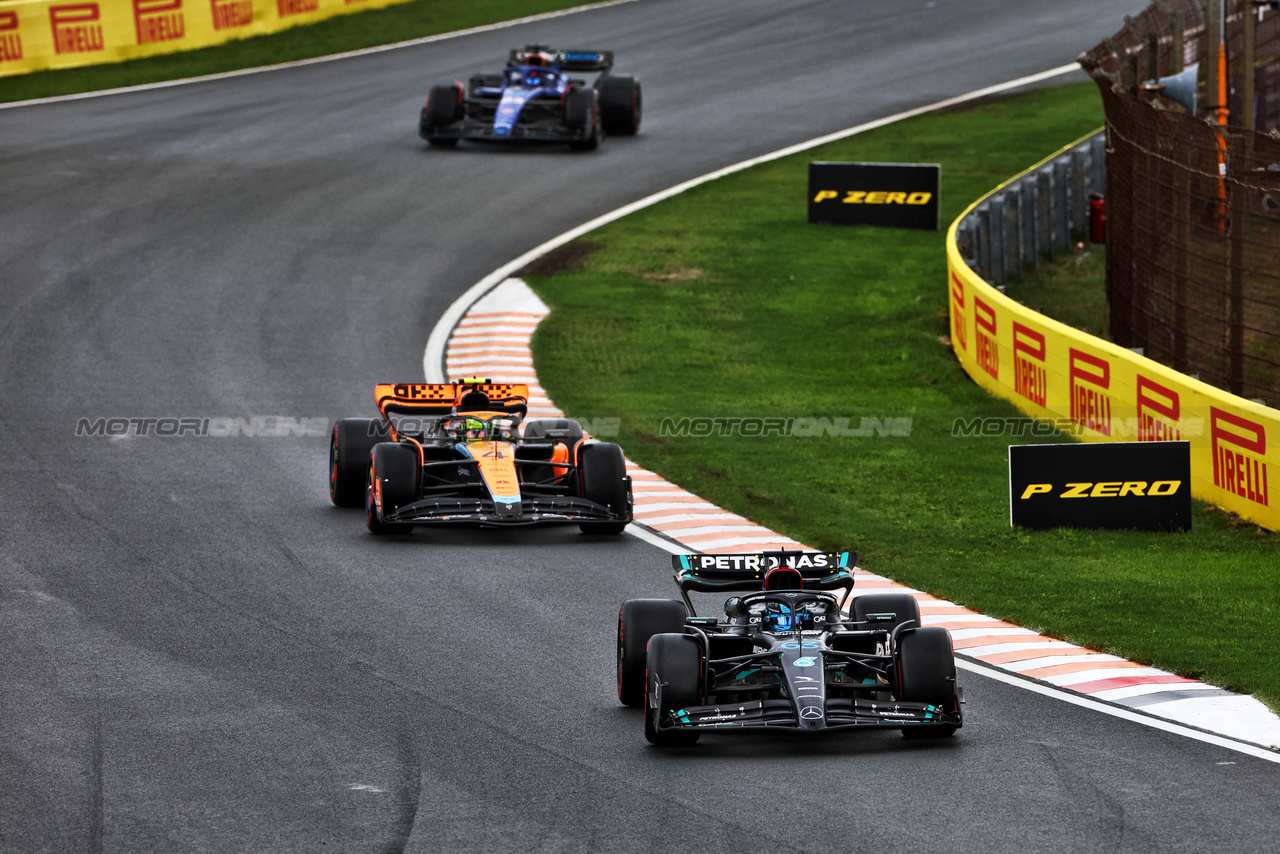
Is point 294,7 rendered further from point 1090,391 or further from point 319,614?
point 319,614

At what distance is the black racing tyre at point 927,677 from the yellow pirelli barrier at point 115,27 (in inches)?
1216

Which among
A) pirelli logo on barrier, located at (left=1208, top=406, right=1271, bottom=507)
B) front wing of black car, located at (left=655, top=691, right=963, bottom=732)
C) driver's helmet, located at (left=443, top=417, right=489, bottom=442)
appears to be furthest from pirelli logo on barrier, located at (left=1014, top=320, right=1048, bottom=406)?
front wing of black car, located at (left=655, top=691, right=963, bottom=732)

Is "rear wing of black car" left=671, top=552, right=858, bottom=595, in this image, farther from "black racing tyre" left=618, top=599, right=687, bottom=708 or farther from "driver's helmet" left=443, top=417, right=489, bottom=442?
"driver's helmet" left=443, top=417, right=489, bottom=442

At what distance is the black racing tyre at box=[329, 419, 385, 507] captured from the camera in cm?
1611

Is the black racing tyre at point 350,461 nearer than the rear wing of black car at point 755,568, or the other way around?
the rear wing of black car at point 755,568

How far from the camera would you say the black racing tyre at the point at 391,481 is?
1503 cm

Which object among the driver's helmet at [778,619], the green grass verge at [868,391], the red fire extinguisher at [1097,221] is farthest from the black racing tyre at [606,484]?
the red fire extinguisher at [1097,221]

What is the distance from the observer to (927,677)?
9719mm

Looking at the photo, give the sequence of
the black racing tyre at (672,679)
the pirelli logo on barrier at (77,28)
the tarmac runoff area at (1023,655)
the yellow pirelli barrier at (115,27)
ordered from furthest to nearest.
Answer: the pirelli logo on barrier at (77,28)
the yellow pirelli barrier at (115,27)
the tarmac runoff area at (1023,655)
the black racing tyre at (672,679)

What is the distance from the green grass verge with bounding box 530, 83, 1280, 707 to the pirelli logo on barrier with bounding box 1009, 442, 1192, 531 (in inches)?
7.8

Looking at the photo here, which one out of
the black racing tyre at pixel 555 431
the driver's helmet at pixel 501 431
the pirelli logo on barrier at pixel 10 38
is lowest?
the black racing tyre at pixel 555 431

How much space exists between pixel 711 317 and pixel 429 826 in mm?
16644

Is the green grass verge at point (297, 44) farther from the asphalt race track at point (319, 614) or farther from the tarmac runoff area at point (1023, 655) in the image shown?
the tarmac runoff area at point (1023, 655)

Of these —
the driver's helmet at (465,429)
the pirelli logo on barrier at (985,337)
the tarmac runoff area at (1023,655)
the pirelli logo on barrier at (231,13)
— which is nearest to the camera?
the tarmac runoff area at (1023,655)
